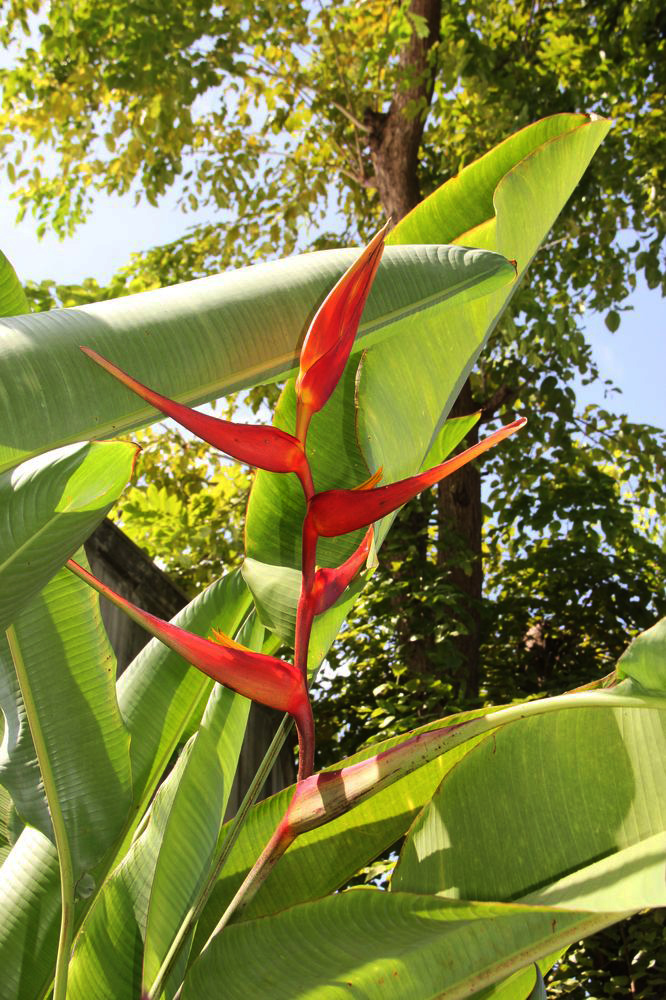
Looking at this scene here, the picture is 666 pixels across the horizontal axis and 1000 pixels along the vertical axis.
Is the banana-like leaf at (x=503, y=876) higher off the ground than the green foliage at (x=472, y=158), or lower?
lower

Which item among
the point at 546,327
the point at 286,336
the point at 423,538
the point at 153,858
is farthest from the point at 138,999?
the point at 546,327

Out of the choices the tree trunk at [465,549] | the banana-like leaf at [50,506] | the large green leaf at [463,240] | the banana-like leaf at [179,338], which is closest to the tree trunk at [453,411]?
the tree trunk at [465,549]

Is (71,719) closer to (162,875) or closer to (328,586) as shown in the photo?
(162,875)

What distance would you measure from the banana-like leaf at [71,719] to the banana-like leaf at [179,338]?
0.60ft

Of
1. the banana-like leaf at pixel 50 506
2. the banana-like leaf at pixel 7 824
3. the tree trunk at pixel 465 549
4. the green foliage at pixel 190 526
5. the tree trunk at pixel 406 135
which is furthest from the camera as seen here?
the tree trunk at pixel 406 135

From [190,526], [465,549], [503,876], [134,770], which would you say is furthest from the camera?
[190,526]

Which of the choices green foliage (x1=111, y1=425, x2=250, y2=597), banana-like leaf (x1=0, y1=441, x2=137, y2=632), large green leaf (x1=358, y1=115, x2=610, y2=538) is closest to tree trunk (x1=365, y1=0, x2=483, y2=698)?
green foliage (x1=111, y1=425, x2=250, y2=597)

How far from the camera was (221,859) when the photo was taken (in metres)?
0.56

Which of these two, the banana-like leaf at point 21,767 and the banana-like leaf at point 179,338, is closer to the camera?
the banana-like leaf at point 179,338

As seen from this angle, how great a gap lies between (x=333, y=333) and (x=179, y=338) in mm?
78

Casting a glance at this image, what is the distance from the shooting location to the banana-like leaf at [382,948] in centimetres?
37

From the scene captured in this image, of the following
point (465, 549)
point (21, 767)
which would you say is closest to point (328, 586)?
point (21, 767)

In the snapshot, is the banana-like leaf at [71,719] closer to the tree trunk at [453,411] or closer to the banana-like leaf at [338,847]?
the banana-like leaf at [338,847]

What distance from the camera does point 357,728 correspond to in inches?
110
